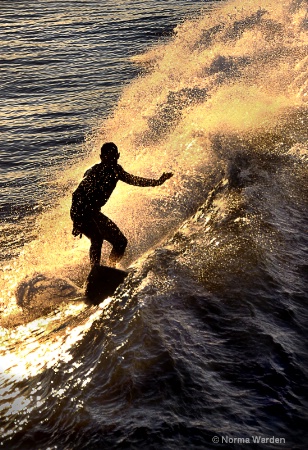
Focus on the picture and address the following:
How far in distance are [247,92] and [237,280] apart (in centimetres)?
972

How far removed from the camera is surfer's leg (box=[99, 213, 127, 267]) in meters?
10.2

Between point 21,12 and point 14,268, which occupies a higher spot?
point 21,12

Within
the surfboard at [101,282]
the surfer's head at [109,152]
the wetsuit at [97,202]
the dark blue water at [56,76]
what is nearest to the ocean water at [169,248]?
the dark blue water at [56,76]

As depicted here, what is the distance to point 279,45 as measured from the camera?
20781mm

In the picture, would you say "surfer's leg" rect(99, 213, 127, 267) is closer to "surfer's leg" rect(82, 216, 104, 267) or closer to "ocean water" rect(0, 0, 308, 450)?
"surfer's leg" rect(82, 216, 104, 267)

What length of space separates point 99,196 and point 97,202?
0.10 meters

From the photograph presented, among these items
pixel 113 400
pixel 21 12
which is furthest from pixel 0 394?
pixel 21 12

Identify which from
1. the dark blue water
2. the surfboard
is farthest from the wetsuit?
the dark blue water

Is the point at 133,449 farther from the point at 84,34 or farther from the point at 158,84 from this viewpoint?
the point at 84,34

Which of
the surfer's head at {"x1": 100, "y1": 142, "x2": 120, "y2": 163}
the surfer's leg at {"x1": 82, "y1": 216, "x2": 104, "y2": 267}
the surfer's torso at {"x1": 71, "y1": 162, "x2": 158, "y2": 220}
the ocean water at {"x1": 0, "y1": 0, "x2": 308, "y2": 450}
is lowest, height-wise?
the ocean water at {"x1": 0, "y1": 0, "x2": 308, "y2": 450}

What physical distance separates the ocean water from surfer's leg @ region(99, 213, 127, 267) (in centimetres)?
50

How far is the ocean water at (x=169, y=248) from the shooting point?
6.88 meters

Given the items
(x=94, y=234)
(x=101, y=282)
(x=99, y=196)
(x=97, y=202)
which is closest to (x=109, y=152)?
(x=99, y=196)

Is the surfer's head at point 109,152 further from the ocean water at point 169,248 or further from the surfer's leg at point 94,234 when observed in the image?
the ocean water at point 169,248
